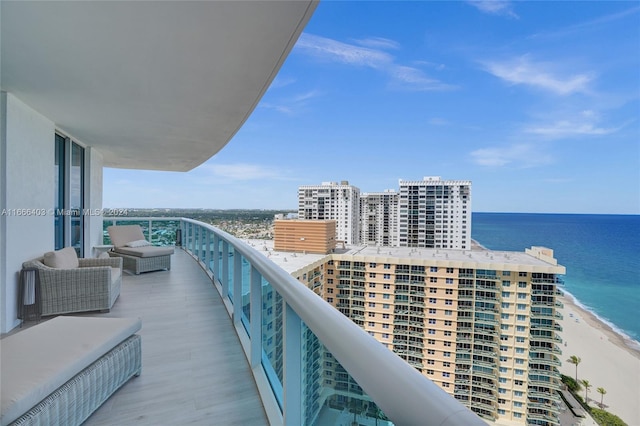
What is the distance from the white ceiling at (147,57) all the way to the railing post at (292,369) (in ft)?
6.86

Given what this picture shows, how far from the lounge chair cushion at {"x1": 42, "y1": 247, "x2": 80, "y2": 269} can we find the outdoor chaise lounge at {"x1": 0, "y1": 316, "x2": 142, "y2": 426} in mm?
2193

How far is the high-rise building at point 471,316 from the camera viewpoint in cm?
1131

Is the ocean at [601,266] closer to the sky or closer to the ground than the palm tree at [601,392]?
closer to the sky

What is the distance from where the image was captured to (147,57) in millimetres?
2816

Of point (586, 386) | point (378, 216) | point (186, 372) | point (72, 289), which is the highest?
point (378, 216)

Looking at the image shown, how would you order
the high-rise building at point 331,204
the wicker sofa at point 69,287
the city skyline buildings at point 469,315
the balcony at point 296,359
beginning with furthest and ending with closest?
the high-rise building at point 331,204 → the city skyline buildings at point 469,315 → the wicker sofa at point 69,287 → the balcony at point 296,359

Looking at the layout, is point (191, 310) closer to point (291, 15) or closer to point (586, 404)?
point (291, 15)

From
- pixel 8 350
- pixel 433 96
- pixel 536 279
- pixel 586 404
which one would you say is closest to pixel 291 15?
pixel 8 350

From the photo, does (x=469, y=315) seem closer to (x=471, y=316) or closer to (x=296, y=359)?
(x=471, y=316)

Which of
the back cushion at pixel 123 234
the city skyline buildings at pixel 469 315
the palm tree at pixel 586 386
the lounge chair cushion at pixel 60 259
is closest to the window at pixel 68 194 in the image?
the back cushion at pixel 123 234

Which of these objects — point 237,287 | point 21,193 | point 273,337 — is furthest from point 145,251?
point 273,337

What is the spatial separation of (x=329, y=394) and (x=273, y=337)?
3.32ft

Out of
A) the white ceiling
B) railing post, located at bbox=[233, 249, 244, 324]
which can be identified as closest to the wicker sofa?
railing post, located at bbox=[233, 249, 244, 324]

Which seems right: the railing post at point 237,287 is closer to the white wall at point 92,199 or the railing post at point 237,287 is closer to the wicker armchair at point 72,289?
the wicker armchair at point 72,289
